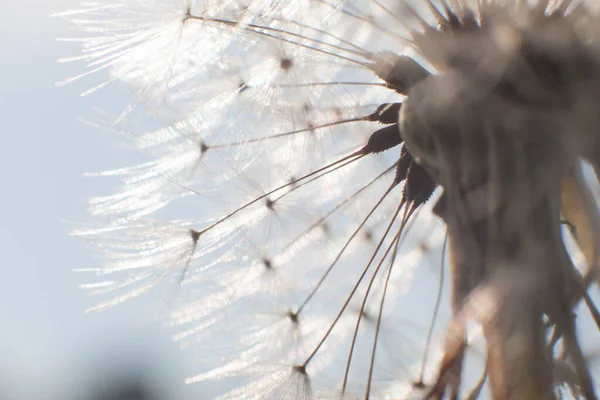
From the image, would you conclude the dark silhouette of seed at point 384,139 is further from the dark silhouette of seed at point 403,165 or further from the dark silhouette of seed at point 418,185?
the dark silhouette of seed at point 418,185

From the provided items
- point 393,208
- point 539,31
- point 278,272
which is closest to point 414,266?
point 393,208

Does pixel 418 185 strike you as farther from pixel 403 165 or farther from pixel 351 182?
pixel 351 182

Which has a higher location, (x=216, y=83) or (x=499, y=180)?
(x=216, y=83)

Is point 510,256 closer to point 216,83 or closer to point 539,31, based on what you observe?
point 539,31

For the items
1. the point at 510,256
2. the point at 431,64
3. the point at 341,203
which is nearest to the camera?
the point at 510,256

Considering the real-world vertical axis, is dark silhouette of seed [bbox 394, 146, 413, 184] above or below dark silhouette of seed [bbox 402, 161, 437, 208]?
above

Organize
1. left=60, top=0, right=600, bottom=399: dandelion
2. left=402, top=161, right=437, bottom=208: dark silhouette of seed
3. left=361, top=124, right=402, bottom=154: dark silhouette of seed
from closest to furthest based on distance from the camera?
1. left=60, top=0, right=600, bottom=399: dandelion
2. left=402, top=161, right=437, bottom=208: dark silhouette of seed
3. left=361, top=124, right=402, bottom=154: dark silhouette of seed

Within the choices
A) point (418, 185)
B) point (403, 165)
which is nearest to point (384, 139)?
point (403, 165)

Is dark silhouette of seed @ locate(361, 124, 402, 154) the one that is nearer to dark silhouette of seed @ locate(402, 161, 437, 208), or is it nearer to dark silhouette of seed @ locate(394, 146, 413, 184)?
dark silhouette of seed @ locate(394, 146, 413, 184)

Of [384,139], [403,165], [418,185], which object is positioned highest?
[384,139]
